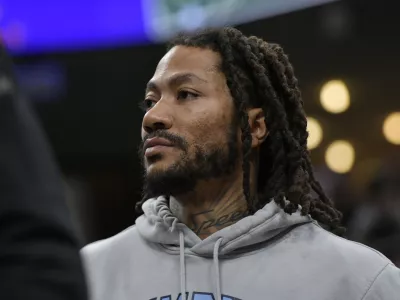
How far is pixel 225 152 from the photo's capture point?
8.70 feet

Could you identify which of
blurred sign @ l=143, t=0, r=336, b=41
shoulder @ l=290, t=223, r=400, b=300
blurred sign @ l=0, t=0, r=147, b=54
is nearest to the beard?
shoulder @ l=290, t=223, r=400, b=300

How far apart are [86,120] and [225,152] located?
218 inches

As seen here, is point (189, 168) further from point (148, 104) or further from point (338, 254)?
point (338, 254)

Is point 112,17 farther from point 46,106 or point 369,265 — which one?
point 369,265

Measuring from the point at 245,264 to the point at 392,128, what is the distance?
4131mm

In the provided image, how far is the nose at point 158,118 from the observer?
102 inches

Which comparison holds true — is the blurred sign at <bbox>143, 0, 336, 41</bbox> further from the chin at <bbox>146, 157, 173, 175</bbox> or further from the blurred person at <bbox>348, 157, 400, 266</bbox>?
the chin at <bbox>146, 157, 173, 175</bbox>

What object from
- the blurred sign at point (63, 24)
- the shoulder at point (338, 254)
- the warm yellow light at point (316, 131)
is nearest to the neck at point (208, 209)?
the shoulder at point (338, 254)

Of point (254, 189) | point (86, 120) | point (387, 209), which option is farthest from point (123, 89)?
point (254, 189)

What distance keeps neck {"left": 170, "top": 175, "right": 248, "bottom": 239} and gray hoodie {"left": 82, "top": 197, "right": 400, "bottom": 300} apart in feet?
0.20

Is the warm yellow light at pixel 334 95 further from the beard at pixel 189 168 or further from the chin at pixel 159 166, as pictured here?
the chin at pixel 159 166

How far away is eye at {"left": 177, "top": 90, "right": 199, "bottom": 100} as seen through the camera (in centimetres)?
265

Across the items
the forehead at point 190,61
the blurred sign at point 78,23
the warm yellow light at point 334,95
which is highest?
the blurred sign at point 78,23

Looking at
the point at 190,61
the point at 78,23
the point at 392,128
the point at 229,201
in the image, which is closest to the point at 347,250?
the point at 229,201
